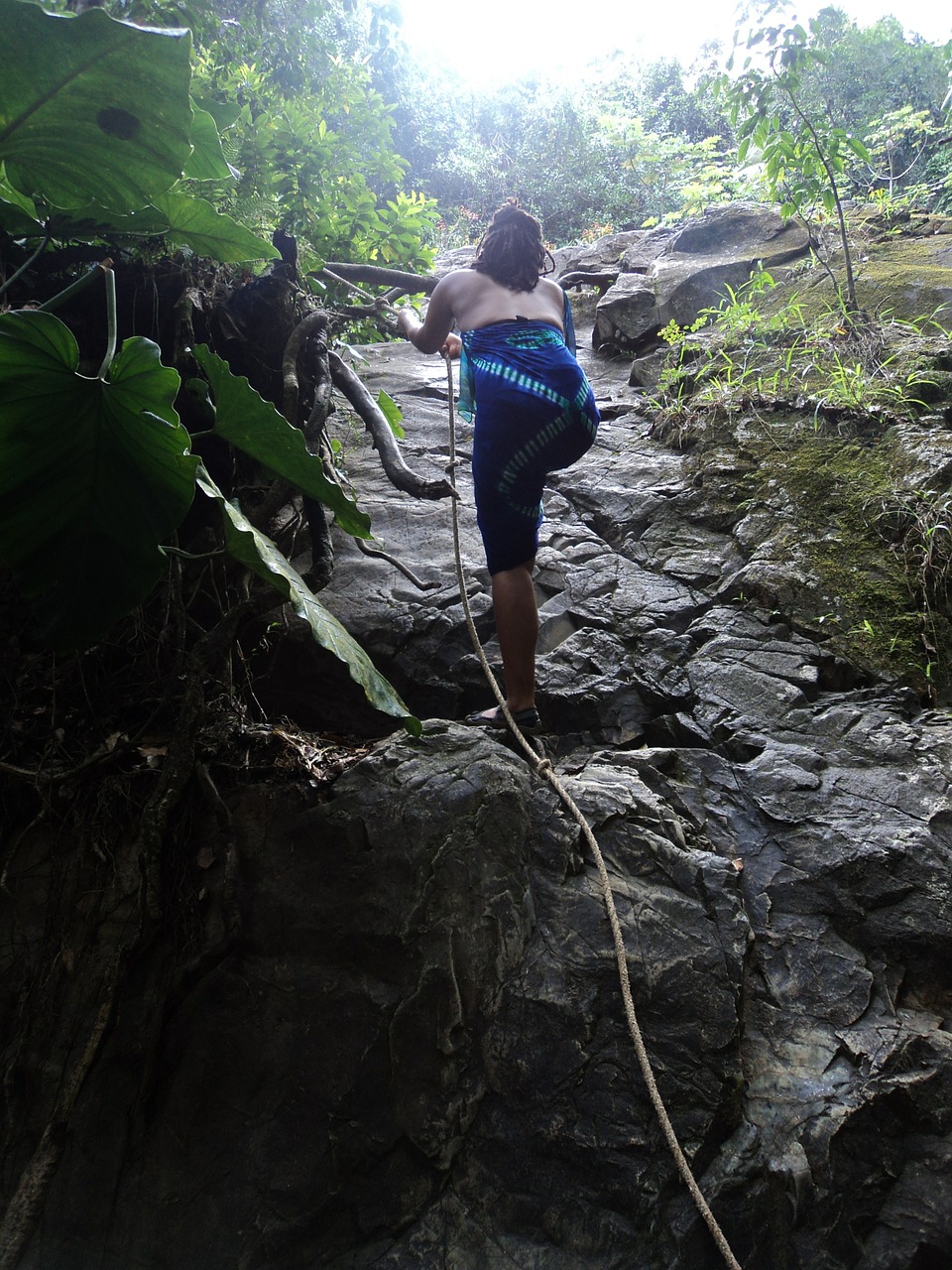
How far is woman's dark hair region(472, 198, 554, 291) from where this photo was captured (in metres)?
2.31

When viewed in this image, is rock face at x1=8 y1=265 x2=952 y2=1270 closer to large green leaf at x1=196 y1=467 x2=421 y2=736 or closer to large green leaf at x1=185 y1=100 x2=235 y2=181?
large green leaf at x1=196 y1=467 x2=421 y2=736

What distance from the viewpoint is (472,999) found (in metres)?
1.65

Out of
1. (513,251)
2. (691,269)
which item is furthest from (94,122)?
(691,269)

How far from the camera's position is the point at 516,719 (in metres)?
2.25

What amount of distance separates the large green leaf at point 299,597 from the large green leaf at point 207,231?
690 mm

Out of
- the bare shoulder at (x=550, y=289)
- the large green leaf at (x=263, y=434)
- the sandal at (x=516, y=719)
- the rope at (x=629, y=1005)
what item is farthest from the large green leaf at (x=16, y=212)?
the sandal at (x=516, y=719)

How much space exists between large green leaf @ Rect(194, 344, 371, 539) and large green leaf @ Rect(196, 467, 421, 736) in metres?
0.12

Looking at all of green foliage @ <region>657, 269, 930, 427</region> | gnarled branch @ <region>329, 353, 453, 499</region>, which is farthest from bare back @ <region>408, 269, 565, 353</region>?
green foliage @ <region>657, 269, 930, 427</region>

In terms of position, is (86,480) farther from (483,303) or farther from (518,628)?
(483,303)

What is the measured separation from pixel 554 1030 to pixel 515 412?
5.25ft

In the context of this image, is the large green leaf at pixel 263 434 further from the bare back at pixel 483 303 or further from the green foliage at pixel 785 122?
the green foliage at pixel 785 122

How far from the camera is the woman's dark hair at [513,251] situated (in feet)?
7.58

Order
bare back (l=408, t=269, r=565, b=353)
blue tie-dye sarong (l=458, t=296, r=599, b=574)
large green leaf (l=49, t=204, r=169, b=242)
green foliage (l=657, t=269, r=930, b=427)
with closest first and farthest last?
1. large green leaf (l=49, t=204, r=169, b=242)
2. blue tie-dye sarong (l=458, t=296, r=599, b=574)
3. bare back (l=408, t=269, r=565, b=353)
4. green foliage (l=657, t=269, r=930, b=427)

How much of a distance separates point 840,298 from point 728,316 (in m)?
0.56
